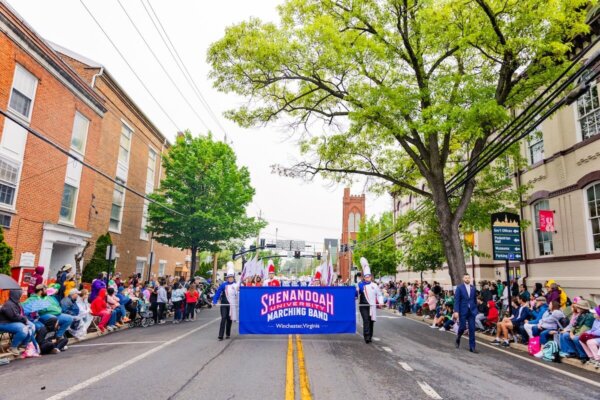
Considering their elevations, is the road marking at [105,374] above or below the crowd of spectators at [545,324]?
below

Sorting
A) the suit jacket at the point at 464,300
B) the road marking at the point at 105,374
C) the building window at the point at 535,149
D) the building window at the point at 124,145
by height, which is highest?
the building window at the point at 124,145

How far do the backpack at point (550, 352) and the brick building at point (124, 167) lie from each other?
20383mm

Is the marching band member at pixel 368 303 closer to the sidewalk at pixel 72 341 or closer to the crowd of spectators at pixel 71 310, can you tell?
the crowd of spectators at pixel 71 310

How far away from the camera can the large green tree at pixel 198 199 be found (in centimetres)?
2594

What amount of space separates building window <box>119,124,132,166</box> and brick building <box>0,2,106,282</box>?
433cm

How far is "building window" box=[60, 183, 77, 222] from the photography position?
19.0m

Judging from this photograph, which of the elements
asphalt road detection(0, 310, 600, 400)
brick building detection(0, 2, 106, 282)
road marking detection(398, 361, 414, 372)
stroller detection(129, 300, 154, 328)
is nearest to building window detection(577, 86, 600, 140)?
asphalt road detection(0, 310, 600, 400)

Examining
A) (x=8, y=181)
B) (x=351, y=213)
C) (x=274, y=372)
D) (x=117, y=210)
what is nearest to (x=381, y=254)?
(x=117, y=210)

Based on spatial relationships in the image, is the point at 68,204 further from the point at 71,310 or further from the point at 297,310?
the point at 297,310

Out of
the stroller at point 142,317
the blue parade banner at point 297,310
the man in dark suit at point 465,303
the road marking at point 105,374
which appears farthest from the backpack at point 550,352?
the stroller at point 142,317

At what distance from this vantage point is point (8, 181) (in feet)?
49.2

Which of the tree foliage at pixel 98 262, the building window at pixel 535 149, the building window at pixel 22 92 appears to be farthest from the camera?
the tree foliage at pixel 98 262

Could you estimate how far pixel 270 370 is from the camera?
24.1ft

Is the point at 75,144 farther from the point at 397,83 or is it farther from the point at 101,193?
the point at 397,83
